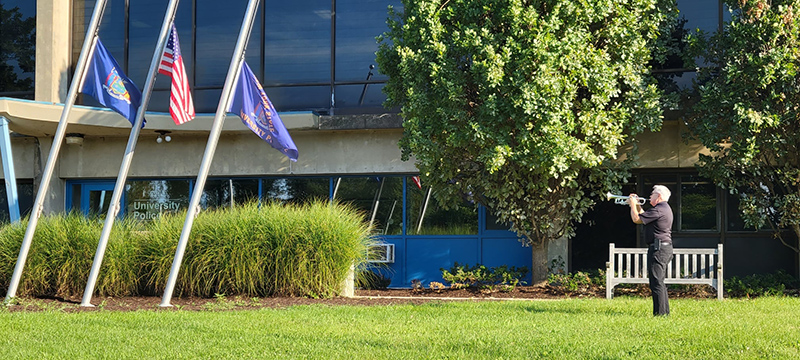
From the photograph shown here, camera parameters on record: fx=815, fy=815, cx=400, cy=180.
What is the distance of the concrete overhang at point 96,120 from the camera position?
53.6 ft

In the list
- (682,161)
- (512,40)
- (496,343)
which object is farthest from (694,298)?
(496,343)

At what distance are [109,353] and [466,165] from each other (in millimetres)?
8266

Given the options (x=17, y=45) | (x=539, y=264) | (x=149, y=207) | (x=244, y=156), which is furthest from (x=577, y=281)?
(x=17, y=45)

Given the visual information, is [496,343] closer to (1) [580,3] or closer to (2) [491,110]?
(2) [491,110]

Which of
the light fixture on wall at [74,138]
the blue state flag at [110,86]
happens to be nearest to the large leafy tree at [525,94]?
the blue state flag at [110,86]

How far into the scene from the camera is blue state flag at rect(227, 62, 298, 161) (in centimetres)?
1180

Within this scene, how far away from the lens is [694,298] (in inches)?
502

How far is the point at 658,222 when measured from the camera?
9.88 meters

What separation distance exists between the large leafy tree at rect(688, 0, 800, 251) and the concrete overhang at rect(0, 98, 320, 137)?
764 cm

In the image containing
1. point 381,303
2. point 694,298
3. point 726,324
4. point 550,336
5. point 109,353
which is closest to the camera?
point 109,353

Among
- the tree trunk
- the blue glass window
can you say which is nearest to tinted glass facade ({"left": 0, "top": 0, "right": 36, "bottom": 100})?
the blue glass window

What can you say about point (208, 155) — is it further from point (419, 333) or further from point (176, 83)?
point (419, 333)

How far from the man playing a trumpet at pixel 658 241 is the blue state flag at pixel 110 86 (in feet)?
24.7

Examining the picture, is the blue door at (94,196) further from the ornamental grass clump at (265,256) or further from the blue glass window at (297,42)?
the ornamental grass clump at (265,256)
